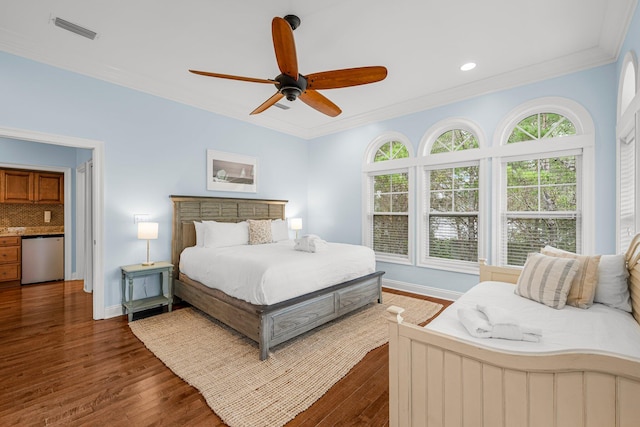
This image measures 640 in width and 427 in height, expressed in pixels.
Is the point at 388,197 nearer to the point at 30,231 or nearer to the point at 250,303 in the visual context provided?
the point at 250,303

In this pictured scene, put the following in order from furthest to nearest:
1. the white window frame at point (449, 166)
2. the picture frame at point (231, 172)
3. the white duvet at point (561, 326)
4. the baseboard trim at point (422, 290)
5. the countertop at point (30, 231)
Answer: the countertop at point (30, 231) < the picture frame at point (231, 172) < the baseboard trim at point (422, 290) < the white window frame at point (449, 166) < the white duvet at point (561, 326)

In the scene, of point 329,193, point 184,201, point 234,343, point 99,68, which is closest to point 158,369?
point 234,343

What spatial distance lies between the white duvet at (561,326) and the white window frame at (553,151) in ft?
5.67

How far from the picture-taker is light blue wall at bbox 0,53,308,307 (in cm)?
294

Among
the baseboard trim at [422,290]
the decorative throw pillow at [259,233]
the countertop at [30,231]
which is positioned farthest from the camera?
the countertop at [30,231]

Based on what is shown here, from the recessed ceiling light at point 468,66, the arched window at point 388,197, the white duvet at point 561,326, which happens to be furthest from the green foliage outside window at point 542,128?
the white duvet at point 561,326

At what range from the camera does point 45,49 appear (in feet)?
9.57

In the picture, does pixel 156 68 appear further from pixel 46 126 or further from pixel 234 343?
pixel 234 343

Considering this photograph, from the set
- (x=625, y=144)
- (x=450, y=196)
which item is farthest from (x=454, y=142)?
(x=625, y=144)

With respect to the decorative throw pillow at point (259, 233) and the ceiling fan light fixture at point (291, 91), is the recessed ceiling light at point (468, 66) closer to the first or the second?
the ceiling fan light fixture at point (291, 91)

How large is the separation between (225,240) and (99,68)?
98.1 inches

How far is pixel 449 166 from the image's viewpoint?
13.6 ft

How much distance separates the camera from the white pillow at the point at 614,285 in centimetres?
186

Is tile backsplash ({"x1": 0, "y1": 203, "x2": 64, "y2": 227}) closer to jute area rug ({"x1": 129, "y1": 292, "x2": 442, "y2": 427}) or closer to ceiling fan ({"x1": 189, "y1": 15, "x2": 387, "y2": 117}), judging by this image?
jute area rug ({"x1": 129, "y1": 292, "x2": 442, "y2": 427})
